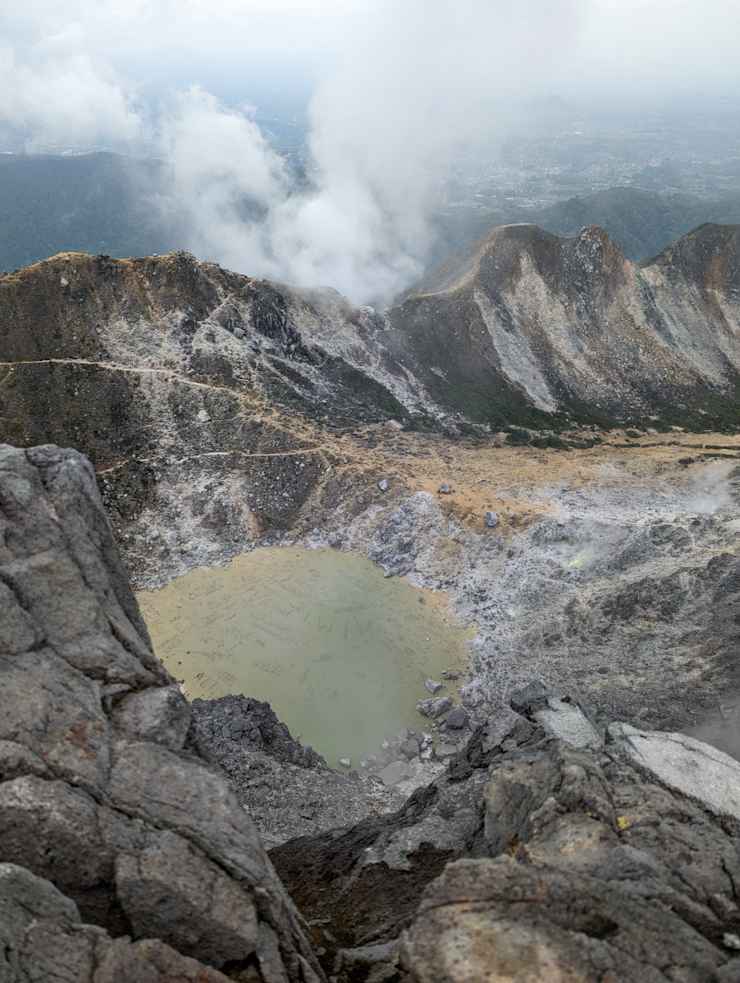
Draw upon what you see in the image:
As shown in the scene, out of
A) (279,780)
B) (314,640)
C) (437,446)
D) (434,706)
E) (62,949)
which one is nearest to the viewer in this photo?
(62,949)

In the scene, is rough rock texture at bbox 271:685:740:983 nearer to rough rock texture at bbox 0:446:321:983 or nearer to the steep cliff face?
rough rock texture at bbox 0:446:321:983

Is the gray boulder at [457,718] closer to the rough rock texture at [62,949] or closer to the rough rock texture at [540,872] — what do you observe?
the rough rock texture at [540,872]

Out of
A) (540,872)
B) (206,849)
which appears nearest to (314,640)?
(206,849)

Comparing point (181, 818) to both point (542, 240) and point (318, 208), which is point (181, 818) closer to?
point (542, 240)

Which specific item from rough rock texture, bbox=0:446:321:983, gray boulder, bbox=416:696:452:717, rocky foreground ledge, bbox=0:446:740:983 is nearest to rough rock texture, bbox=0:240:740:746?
gray boulder, bbox=416:696:452:717

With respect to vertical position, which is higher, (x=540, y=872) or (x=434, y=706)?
(x=540, y=872)

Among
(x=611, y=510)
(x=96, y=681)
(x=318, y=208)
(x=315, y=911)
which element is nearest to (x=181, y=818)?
(x=96, y=681)

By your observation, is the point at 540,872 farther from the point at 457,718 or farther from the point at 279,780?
the point at 457,718

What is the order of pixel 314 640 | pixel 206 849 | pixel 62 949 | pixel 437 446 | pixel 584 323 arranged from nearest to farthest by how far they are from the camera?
pixel 62 949, pixel 206 849, pixel 314 640, pixel 437 446, pixel 584 323
